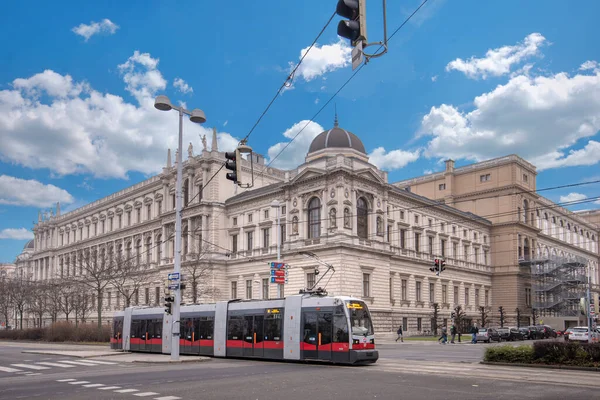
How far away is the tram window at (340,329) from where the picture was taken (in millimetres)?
25094

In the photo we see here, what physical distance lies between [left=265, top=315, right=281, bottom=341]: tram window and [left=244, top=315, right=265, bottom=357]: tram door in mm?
336

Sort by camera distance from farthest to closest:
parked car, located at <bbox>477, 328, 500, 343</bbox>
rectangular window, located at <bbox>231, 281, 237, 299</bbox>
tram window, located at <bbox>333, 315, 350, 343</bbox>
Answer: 1. rectangular window, located at <bbox>231, 281, 237, 299</bbox>
2. parked car, located at <bbox>477, 328, 500, 343</bbox>
3. tram window, located at <bbox>333, 315, 350, 343</bbox>

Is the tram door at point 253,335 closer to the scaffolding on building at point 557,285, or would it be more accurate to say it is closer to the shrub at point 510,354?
the shrub at point 510,354

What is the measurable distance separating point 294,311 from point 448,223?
48.5 metres

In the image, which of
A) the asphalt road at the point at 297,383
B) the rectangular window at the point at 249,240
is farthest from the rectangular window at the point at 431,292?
the asphalt road at the point at 297,383

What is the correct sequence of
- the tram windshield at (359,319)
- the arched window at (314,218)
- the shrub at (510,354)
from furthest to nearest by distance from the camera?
the arched window at (314,218)
the tram windshield at (359,319)
the shrub at (510,354)

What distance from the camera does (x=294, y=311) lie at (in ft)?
88.9

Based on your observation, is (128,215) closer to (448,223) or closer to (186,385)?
(448,223)

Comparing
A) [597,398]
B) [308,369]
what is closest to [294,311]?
[308,369]

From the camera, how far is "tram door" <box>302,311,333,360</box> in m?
25.6

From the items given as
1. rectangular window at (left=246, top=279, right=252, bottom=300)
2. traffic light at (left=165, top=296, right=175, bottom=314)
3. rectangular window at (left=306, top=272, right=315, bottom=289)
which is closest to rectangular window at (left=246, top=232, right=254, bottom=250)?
rectangular window at (left=246, top=279, right=252, bottom=300)

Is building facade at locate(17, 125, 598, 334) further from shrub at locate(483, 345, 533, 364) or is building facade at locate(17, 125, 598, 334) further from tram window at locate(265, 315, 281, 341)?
shrub at locate(483, 345, 533, 364)

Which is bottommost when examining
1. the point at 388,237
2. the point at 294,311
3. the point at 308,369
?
the point at 308,369

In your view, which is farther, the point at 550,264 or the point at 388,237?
the point at 550,264
